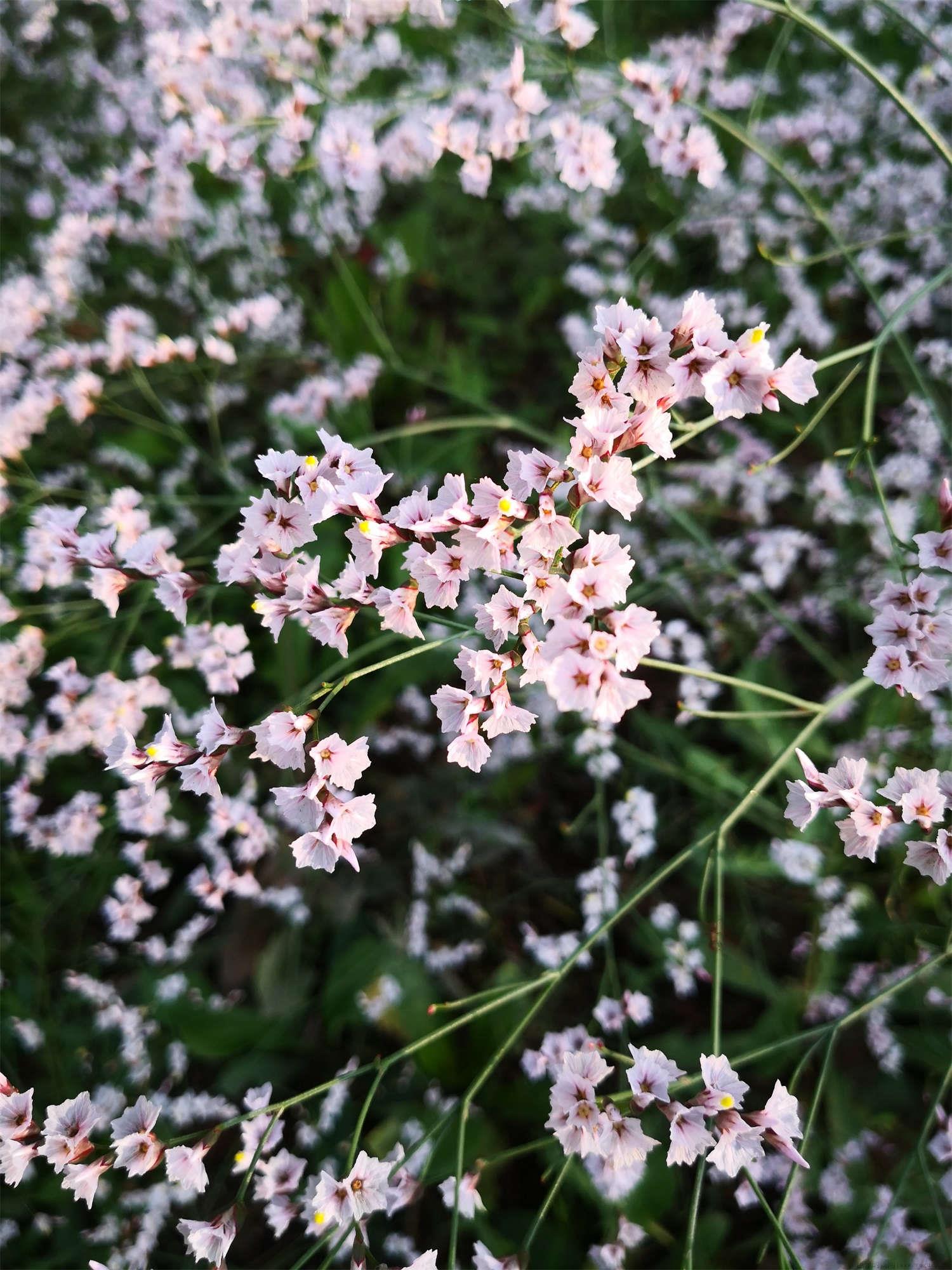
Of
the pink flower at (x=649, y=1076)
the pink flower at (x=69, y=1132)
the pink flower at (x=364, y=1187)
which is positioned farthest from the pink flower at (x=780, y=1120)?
the pink flower at (x=69, y=1132)

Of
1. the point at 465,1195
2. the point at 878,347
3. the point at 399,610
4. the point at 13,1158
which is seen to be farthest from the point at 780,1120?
the point at 878,347

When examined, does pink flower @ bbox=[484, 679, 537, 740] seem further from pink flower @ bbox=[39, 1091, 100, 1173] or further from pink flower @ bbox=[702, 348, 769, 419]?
pink flower @ bbox=[39, 1091, 100, 1173]

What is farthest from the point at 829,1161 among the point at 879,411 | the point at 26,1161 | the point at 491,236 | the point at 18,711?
the point at 491,236

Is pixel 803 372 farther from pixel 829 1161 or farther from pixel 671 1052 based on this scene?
pixel 829 1161

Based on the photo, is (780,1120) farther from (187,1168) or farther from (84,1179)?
(84,1179)

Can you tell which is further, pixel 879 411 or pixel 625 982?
pixel 879 411

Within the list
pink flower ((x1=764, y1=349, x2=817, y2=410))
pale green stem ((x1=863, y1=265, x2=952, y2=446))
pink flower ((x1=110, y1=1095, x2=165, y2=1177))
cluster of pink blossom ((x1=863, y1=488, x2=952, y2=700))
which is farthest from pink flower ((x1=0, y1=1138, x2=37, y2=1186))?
pale green stem ((x1=863, y1=265, x2=952, y2=446))

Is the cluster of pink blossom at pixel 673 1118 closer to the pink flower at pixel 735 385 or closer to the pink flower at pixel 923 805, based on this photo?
the pink flower at pixel 923 805
